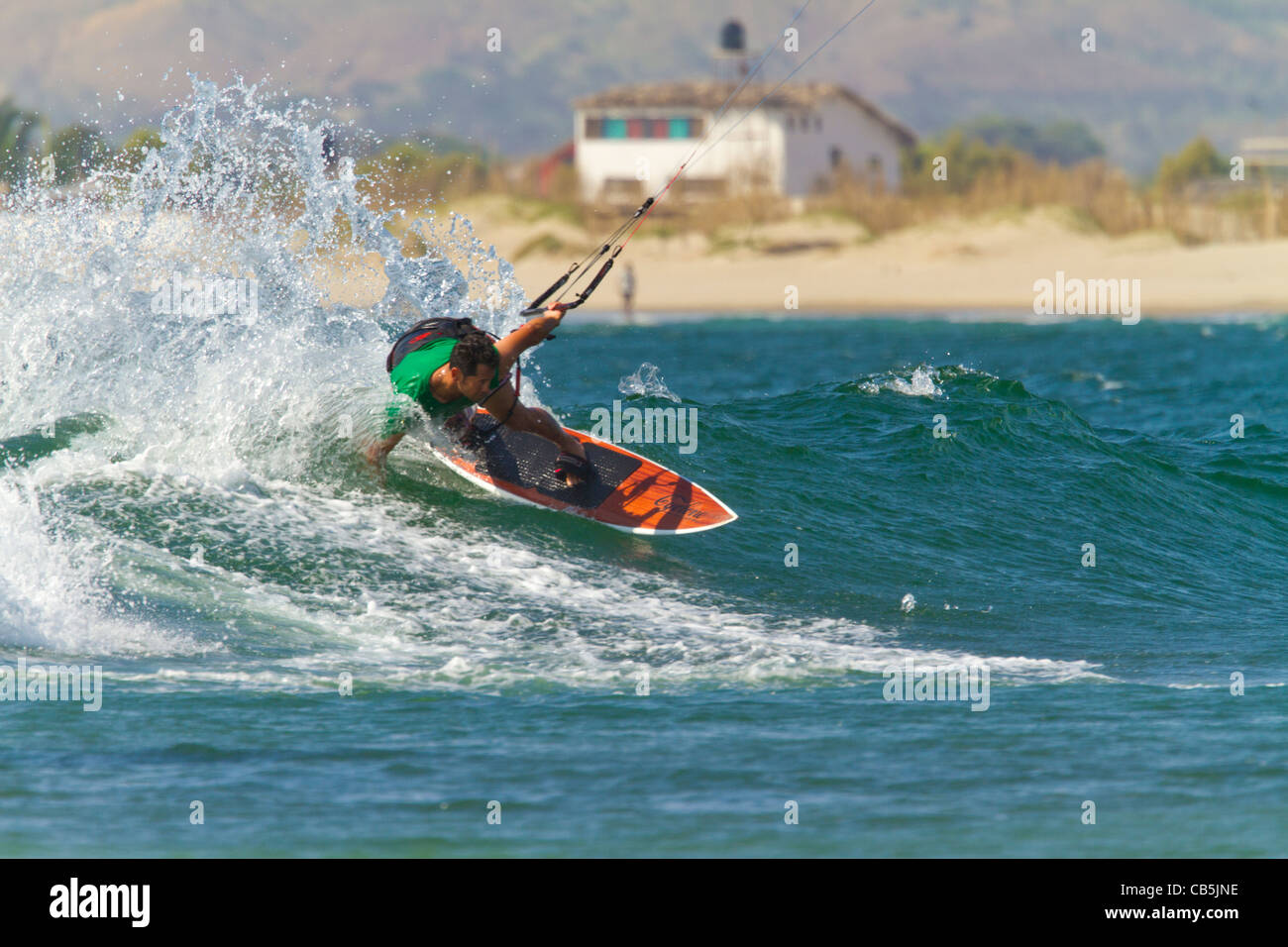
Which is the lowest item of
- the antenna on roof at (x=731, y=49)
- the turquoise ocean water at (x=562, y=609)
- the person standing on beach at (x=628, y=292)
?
the turquoise ocean water at (x=562, y=609)

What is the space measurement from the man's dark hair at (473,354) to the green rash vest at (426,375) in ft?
0.39

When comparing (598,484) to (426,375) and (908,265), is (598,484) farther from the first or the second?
(908,265)

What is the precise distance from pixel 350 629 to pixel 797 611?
2.63 meters

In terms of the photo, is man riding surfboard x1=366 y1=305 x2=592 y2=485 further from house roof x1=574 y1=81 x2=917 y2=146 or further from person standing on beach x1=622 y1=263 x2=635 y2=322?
house roof x1=574 y1=81 x2=917 y2=146

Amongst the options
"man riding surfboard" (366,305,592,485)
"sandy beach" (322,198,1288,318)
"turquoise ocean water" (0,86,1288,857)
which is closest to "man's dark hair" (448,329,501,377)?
"man riding surfboard" (366,305,592,485)

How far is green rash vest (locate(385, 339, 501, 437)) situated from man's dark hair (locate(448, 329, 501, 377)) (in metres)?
0.12

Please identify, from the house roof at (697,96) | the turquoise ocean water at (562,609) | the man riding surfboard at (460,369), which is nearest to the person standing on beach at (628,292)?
the house roof at (697,96)

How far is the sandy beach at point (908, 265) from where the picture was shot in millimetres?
45625

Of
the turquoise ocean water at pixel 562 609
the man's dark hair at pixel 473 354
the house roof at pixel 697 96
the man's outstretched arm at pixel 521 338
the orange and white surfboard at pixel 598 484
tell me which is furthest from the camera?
the house roof at pixel 697 96

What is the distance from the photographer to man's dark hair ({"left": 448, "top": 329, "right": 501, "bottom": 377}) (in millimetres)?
8297

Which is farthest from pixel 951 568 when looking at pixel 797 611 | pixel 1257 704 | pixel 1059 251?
pixel 1059 251

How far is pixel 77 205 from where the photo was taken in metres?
10.9

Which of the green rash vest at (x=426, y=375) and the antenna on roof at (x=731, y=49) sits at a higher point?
the antenna on roof at (x=731, y=49)

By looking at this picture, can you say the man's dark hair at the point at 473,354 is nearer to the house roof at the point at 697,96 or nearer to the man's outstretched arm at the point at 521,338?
the man's outstretched arm at the point at 521,338
